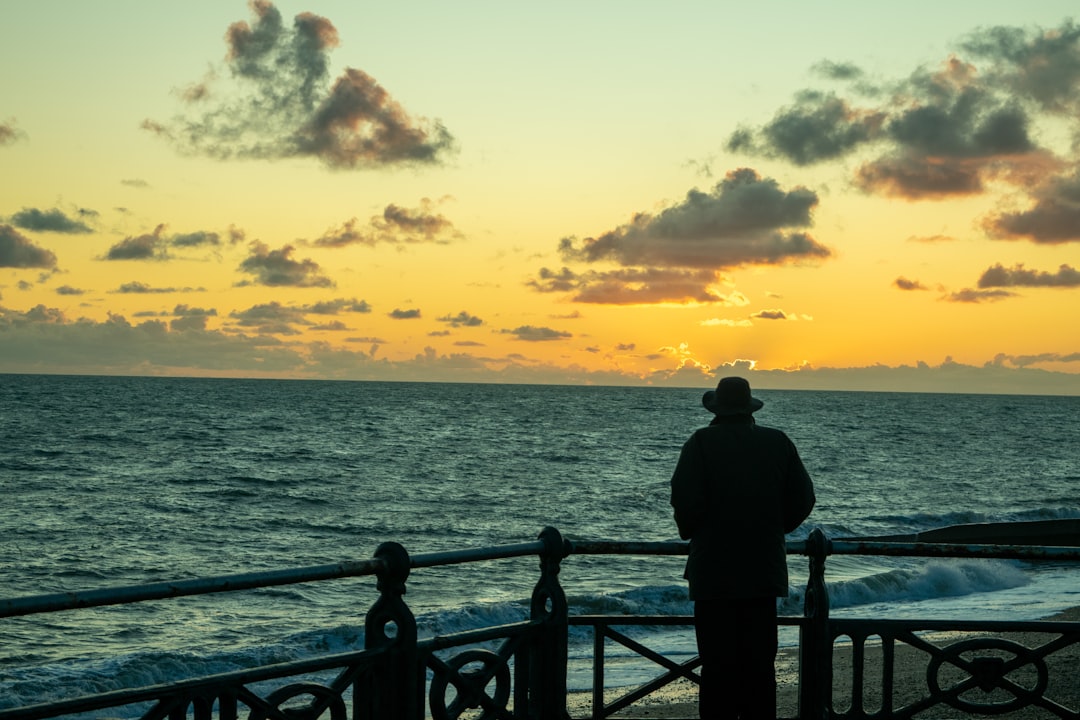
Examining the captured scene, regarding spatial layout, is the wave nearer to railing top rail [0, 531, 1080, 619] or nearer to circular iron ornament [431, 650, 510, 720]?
railing top rail [0, 531, 1080, 619]

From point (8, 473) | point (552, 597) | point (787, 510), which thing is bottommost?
point (8, 473)

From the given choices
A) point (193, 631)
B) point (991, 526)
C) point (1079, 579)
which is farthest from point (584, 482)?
point (193, 631)

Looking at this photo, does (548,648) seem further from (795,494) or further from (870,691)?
(870,691)

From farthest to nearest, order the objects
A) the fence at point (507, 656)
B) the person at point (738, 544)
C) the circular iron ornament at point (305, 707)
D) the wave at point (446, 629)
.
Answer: the wave at point (446, 629) < the person at point (738, 544) < the circular iron ornament at point (305, 707) < the fence at point (507, 656)

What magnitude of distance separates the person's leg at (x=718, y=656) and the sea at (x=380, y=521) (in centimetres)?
35

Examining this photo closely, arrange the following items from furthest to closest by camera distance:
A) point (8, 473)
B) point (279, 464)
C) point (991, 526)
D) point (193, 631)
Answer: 1. point (279, 464)
2. point (8, 473)
3. point (991, 526)
4. point (193, 631)

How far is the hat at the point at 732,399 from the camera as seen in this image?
16.5 ft

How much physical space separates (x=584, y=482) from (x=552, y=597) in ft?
134

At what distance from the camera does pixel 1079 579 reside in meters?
19.8

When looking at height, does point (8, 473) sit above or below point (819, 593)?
below

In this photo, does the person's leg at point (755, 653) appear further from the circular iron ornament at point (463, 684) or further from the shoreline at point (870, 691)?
the shoreline at point (870, 691)

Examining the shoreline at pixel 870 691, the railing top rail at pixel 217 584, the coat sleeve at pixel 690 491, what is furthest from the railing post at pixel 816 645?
the shoreline at pixel 870 691

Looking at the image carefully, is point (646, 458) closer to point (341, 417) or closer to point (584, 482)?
point (584, 482)

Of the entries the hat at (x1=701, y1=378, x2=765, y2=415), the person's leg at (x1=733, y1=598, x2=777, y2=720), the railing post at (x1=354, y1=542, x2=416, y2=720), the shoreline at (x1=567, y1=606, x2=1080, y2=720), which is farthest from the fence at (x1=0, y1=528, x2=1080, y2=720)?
the shoreline at (x1=567, y1=606, x2=1080, y2=720)
